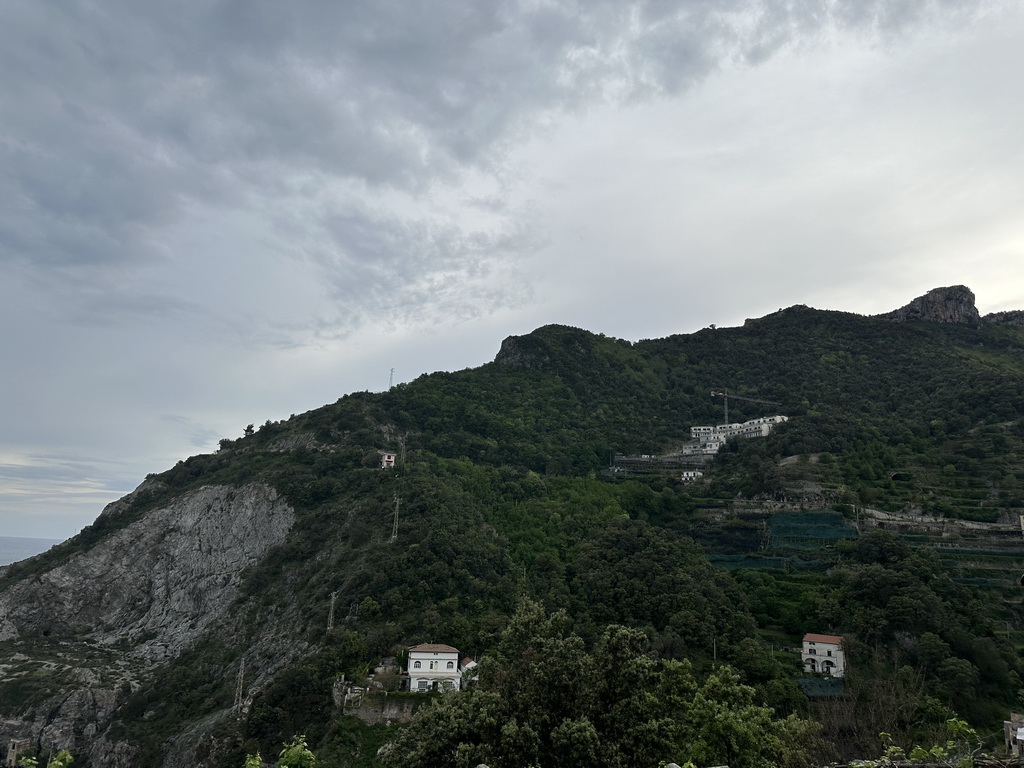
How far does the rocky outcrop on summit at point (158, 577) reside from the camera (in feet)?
220

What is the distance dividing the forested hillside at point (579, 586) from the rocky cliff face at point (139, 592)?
18.2 inches

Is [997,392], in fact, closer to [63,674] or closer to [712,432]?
[712,432]

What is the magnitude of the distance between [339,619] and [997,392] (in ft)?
259

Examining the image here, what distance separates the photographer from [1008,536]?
2191 inches

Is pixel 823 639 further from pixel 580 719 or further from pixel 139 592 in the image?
pixel 139 592

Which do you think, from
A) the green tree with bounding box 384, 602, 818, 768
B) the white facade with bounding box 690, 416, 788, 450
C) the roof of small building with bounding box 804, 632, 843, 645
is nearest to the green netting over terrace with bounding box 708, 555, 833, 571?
the roof of small building with bounding box 804, 632, 843, 645

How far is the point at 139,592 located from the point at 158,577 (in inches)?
97.8

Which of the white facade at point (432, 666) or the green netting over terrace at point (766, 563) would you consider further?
the green netting over terrace at point (766, 563)

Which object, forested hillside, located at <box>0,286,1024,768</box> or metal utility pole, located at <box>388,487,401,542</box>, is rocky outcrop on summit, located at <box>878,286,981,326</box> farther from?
metal utility pole, located at <box>388,487,401,542</box>

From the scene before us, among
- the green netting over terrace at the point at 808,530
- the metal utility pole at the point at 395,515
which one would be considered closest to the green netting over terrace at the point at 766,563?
the green netting over terrace at the point at 808,530

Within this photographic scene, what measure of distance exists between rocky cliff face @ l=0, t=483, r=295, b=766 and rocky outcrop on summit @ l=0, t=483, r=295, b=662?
0.11m

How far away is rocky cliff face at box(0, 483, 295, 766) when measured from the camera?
60312 mm

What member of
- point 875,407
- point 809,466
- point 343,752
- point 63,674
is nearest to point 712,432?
point 875,407

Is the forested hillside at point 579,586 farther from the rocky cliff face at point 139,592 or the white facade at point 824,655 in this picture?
the white facade at point 824,655
